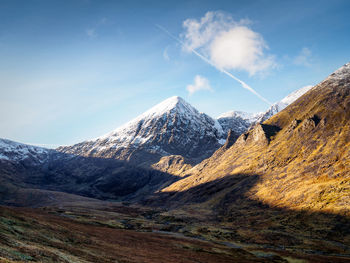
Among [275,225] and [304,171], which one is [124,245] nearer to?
[275,225]

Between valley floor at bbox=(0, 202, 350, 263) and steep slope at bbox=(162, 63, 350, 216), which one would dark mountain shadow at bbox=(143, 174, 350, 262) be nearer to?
valley floor at bbox=(0, 202, 350, 263)

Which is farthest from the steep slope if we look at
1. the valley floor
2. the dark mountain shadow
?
the valley floor

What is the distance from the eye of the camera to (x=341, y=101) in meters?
187

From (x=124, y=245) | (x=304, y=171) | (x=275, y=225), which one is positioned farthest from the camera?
(x=304, y=171)

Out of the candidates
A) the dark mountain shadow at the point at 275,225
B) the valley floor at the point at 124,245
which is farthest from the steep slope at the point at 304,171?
the valley floor at the point at 124,245

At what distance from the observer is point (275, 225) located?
99250 mm

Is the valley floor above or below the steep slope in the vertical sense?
below

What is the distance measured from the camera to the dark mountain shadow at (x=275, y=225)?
73.9 meters

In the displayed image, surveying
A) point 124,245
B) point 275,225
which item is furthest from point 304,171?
point 124,245

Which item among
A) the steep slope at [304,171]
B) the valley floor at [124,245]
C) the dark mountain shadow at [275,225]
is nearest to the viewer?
the valley floor at [124,245]

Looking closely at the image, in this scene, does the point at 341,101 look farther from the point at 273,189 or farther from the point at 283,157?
the point at 273,189

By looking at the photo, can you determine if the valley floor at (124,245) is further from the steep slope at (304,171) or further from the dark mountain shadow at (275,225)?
the steep slope at (304,171)

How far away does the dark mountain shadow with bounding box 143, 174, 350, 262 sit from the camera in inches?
2911

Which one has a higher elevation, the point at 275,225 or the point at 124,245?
the point at 124,245
